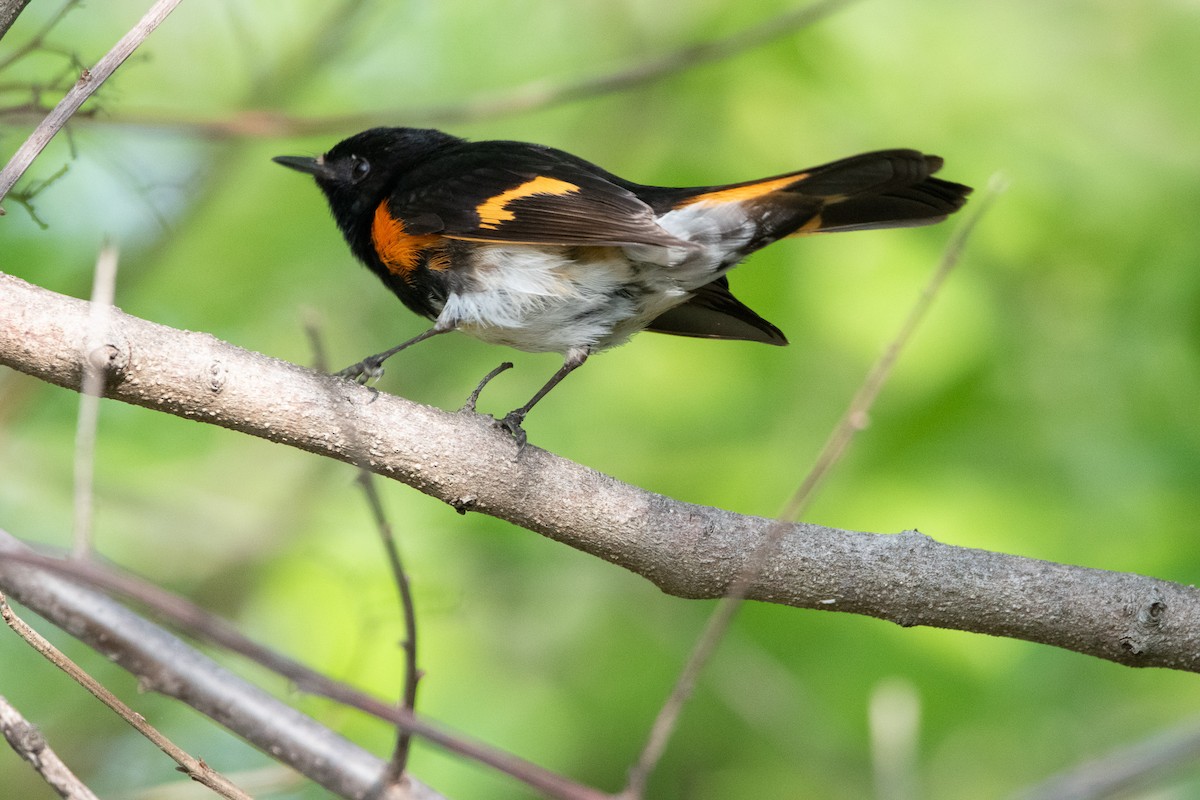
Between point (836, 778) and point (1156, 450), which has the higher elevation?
point (1156, 450)

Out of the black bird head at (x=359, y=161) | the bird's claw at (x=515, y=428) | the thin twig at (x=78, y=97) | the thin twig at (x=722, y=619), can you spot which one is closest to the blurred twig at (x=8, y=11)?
the thin twig at (x=78, y=97)

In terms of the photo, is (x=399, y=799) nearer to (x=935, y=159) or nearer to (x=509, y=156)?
(x=935, y=159)

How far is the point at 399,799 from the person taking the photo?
3.75 ft

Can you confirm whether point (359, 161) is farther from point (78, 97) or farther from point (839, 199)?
point (78, 97)

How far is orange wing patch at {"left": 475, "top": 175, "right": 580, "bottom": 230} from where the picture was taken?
2785mm

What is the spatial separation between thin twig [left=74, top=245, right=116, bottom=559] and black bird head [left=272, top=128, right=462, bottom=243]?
5.65 feet

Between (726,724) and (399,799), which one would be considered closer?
(399,799)

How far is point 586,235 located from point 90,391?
1.28m

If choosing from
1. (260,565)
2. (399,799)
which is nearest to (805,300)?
(260,565)

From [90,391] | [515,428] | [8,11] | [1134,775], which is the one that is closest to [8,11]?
[8,11]

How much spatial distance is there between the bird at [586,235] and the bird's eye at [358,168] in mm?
334

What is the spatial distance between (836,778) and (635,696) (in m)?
0.68

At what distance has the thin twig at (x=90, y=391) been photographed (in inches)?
51.3

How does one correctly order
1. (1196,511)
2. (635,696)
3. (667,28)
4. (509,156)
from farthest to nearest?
1. (667,28)
2. (635,696)
3. (1196,511)
4. (509,156)
